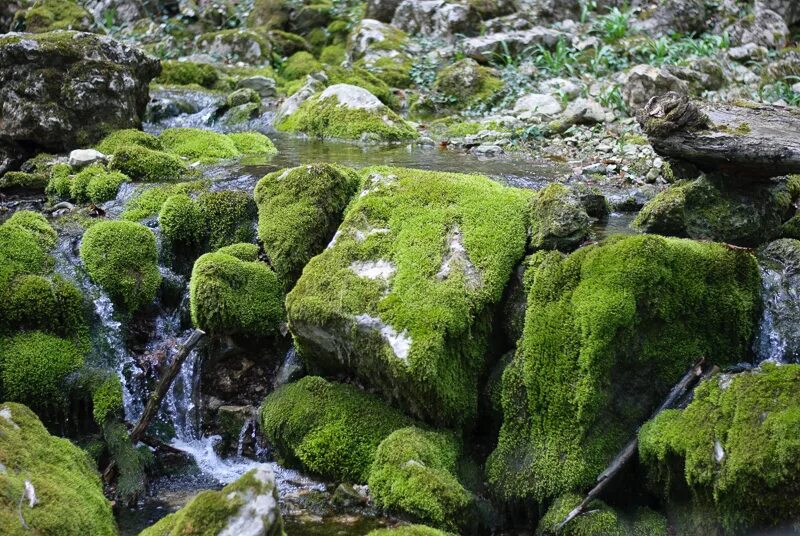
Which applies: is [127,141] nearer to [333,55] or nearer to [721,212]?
[721,212]

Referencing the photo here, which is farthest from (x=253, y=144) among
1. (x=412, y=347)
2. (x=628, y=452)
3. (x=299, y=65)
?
(x=299, y=65)

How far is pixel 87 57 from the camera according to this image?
11211 millimetres

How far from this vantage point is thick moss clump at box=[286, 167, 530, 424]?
548cm

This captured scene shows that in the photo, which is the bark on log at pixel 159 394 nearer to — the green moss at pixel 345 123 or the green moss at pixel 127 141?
the green moss at pixel 127 141

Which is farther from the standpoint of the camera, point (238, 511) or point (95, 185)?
point (95, 185)

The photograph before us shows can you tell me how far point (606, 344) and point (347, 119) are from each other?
9052 mm

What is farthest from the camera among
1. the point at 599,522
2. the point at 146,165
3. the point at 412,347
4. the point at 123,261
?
the point at 146,165

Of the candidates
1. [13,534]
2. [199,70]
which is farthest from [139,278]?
[199,70]

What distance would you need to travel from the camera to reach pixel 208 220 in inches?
305

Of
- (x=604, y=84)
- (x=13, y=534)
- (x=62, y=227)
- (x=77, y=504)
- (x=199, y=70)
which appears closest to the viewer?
(x=13, y=534)

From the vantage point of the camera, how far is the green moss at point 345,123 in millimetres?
12849

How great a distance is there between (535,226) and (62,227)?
4.91m

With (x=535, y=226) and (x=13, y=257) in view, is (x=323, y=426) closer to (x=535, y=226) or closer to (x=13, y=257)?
(x=535, y=226)

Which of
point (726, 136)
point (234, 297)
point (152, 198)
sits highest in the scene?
point (726, 136)
